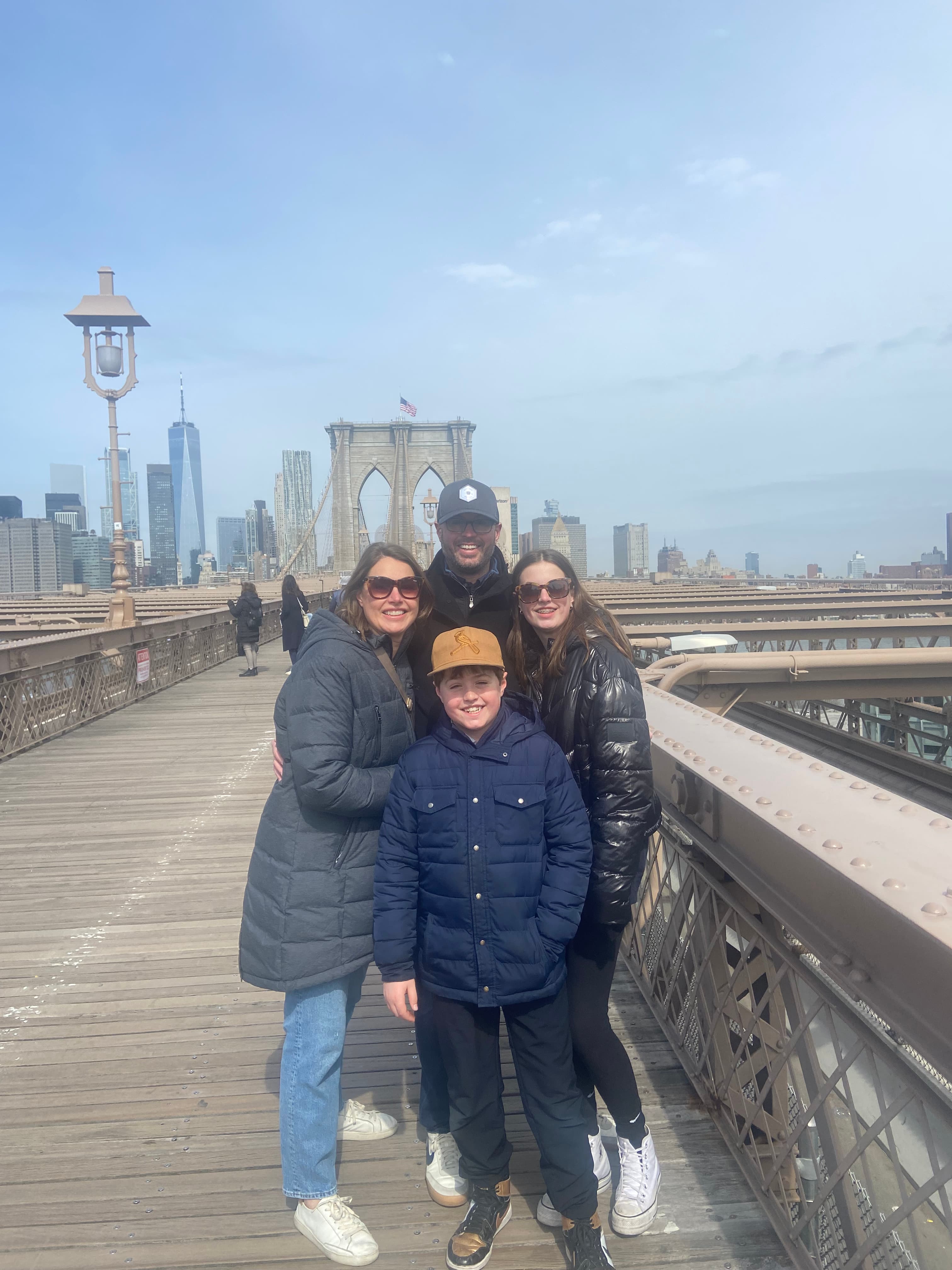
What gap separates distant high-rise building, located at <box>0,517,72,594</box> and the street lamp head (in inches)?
2725

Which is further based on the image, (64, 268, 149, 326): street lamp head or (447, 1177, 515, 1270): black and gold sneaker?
(64, 268, 149, 326): street lamp head

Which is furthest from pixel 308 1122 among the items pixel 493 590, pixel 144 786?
pixel 144 786

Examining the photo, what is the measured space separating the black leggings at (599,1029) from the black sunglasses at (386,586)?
2.56 feet

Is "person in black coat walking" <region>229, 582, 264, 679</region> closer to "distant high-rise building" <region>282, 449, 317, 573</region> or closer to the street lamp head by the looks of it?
the street lamp head

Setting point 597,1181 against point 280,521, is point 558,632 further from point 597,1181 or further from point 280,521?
point 280,521

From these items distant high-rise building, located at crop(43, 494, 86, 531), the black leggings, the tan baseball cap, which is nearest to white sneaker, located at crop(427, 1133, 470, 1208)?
the black leggings

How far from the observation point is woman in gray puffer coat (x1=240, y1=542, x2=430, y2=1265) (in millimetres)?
1682

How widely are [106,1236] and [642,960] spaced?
65.4 inches

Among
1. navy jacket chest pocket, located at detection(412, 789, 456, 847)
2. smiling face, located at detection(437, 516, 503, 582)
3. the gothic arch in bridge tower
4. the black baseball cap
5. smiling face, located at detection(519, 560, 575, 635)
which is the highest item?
the gothic arch in bridge tower

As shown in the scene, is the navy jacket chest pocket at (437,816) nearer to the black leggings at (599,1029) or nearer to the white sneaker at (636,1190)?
the black leggings at (599,1029)

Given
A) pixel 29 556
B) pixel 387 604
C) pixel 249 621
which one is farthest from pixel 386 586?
pixel 29 556

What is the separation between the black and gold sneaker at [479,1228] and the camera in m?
1.60

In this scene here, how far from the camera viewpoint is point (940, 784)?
7969mm

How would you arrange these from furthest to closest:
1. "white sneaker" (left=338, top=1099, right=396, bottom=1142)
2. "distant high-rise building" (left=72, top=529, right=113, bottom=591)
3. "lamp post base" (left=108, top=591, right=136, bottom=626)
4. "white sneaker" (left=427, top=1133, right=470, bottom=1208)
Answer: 1. "distant high-rise building" (left=72, top=529, right=113, bottom=591)
2. "lamp post base" (left=108, top=591, right=136, bottom=626)
3. "white sneaker" (left=338, top=1099, right=396, bottom=1142)
4. "white sneaker" (left=427, top=1133, right=470, bottom=1208)
